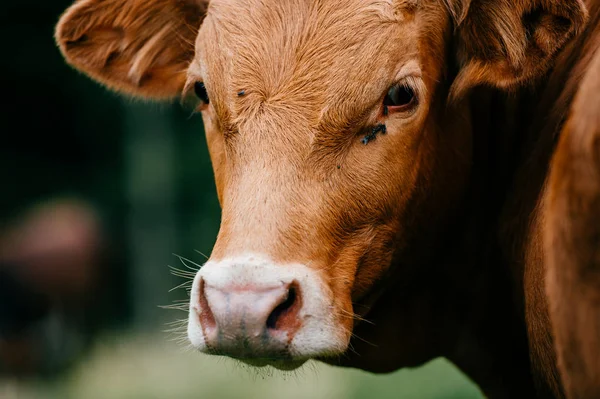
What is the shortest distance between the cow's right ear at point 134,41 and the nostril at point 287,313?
1.55m

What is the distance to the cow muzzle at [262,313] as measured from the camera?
2432 millimetres

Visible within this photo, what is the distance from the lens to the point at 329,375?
6668 mm

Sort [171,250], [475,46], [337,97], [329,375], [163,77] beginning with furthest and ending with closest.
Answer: [171,250]
[329,375]
[163,77]
[475,46]
[337,97]

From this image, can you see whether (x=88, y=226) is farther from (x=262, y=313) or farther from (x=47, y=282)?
(x=262, y=313)

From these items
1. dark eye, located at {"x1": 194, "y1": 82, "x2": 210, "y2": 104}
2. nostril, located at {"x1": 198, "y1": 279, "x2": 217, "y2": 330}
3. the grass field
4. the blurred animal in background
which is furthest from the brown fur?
the blurred animal in background

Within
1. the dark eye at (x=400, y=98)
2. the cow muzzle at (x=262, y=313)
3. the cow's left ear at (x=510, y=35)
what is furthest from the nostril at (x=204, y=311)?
the cow's left ear at (x=510, y=35)

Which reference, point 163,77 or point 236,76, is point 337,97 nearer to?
point 236,76

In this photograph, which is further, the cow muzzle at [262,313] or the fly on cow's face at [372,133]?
the fly on cow's face at [372,133]

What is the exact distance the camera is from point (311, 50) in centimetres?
283

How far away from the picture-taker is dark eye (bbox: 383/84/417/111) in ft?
9.34

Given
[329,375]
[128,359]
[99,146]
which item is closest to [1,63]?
[99,146]

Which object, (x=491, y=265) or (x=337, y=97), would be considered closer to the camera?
(x=337, y=97)

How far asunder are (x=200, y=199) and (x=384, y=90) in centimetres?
713

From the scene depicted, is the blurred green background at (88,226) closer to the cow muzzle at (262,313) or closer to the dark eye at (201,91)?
the dark eye at (201,91)
